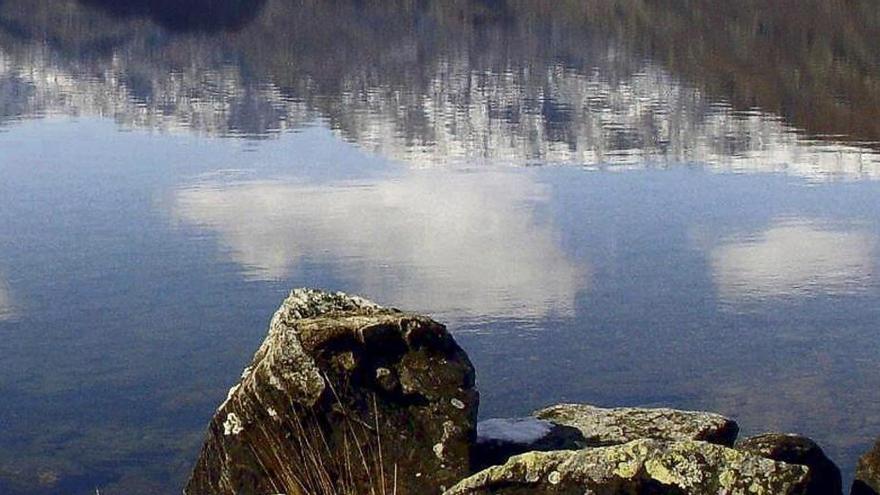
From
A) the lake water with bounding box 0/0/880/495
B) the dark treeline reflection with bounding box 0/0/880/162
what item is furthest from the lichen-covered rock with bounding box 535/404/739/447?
the dark treeline reflection with bounding box 0/0/880/162

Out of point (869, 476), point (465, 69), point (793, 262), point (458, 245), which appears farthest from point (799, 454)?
point (465, 69)

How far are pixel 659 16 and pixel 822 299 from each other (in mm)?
78632

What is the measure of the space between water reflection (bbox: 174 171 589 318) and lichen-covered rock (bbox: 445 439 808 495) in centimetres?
1042

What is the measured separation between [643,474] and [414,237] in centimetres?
1637

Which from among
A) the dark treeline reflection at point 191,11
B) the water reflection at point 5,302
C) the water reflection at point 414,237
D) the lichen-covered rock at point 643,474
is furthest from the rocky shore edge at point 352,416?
the dark treeline reflection at point 191,11

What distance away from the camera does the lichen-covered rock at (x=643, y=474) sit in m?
7.61

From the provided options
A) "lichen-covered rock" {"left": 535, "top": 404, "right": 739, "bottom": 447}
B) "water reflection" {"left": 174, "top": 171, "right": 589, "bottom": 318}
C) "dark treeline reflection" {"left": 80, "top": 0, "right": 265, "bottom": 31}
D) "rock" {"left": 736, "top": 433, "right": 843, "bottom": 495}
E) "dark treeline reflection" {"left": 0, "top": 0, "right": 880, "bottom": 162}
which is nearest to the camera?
"rock" {"left": 736, "top": 433, "right": 843, "bottom": 495}

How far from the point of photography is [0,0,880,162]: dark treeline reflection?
4356cm

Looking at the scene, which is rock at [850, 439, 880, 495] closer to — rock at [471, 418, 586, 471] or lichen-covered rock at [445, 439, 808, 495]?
rock at [471, 418, 586, 471]

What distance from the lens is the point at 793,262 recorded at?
21781 mm

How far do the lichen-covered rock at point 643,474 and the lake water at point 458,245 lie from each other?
591cm

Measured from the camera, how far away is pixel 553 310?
61.6 feet

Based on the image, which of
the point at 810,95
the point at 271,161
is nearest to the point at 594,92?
the point at 810,95

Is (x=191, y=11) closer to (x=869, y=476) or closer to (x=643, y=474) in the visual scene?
(x=869, y=476)
